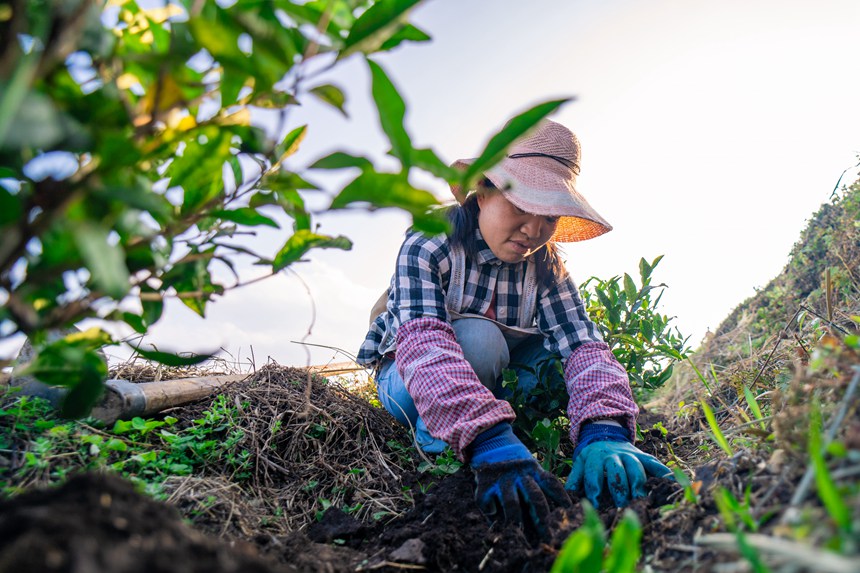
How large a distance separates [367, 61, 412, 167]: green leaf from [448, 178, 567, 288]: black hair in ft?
5.93

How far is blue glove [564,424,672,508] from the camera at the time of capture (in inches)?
75.1

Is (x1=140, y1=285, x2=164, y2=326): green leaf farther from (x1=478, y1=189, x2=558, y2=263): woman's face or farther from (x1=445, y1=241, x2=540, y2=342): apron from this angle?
(x1=445, y1=241, x2=540, y2=342): apron

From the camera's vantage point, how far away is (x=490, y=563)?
1470 millimetres

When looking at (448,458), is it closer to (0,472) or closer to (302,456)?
(302,456)

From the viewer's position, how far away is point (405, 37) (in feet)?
3.26

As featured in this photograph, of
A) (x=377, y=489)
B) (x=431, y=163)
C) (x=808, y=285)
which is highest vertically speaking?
(x=808, y=285)

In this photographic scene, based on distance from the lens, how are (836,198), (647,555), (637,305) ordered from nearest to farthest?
(647,555)
(637,305)
(836,198)

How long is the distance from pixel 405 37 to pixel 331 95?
183mm

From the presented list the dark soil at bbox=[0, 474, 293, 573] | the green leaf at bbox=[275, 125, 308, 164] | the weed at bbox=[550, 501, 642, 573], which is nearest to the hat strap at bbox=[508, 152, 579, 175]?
the green leaf at bbox=[275, 125, 308, 164]

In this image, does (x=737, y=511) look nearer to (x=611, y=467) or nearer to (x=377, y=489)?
(x=611, y=467)

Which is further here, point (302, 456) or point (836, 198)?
point (836, 198)

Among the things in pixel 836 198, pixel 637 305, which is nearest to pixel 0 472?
pixel 637 305

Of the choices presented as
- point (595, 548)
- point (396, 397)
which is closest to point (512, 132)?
point (595, 548)

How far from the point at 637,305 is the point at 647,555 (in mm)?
1901
